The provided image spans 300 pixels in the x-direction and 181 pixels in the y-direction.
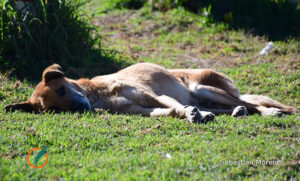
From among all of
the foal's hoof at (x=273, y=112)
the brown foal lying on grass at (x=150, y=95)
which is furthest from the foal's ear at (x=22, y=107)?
the foal's hoof at (x=273, y=112)

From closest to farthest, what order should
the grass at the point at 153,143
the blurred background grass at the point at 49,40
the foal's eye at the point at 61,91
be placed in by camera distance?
the grass at the point at 153,143, the foal's eye at the point at 61,91, the blurred background grass at the point at 49,40

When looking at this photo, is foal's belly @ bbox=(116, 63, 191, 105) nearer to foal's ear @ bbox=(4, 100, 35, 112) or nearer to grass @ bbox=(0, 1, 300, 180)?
grass @ bbox=(0, 1, 300, 180)

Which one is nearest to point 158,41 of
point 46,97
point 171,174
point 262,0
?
point 262,0

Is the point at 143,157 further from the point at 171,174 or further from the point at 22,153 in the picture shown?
the point at 22,153

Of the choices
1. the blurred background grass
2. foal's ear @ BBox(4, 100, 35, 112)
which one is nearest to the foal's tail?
the blurred background grass

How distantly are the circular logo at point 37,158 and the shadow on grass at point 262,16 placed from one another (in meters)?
8.32

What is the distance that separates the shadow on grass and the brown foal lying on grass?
172 inches

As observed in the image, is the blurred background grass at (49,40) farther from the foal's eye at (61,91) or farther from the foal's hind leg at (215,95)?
the foal's hind leg at (215,95)

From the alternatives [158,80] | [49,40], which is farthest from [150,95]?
[49,40]

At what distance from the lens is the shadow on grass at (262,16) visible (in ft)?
36.0

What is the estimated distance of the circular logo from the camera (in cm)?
386

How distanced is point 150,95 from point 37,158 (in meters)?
2.62

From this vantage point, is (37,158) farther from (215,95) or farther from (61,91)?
(215,95)

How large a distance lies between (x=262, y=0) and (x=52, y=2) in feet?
21.7
